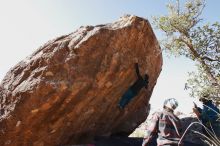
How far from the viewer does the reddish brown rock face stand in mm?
9242

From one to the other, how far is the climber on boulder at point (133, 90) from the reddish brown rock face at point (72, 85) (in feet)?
0.74

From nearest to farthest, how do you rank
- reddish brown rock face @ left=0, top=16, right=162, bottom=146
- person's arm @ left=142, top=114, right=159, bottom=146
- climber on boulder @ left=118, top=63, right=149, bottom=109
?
reddish brown rock face @ left=0, top=16, right=162, bottom=146 < person's arm @ left=142, top=114, right=159, bottom=146 < climber on boulder @ left=118, top=63, right=149, bottom=109

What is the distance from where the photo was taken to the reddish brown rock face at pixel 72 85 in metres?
9.24

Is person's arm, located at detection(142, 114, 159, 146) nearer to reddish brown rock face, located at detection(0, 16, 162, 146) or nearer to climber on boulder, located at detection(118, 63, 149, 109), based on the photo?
reddish brown rock face, located at detection(0, 16, 162, 146)

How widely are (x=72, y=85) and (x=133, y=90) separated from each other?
297 cm

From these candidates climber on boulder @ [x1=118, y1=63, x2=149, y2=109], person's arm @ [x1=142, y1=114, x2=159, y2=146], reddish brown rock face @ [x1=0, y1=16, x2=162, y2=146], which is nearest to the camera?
reddish brown rock face @ [x1=0, y1=16, x2=162, y2=146]

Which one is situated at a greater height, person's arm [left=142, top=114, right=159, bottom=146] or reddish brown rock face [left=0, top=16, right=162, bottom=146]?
reddish brown rock face [left=0, top=16, right=162, bottom=146]

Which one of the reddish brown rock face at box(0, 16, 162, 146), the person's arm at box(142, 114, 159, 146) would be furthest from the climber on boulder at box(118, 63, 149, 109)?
the person's arm at box(142, 114, 159, 146)

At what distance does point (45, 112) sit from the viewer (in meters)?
9.41

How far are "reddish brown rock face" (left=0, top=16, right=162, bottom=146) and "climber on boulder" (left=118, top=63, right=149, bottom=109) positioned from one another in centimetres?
22

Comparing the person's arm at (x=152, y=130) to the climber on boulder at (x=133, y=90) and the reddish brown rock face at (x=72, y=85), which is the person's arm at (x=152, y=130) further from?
the climber on boulder at (x=133, y=90)

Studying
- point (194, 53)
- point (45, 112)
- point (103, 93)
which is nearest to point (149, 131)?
point (103, 93)

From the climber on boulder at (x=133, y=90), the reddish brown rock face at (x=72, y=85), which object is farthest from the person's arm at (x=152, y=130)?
the climber on boulder at (x=133, y=90)

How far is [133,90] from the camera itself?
11555 millimetres
